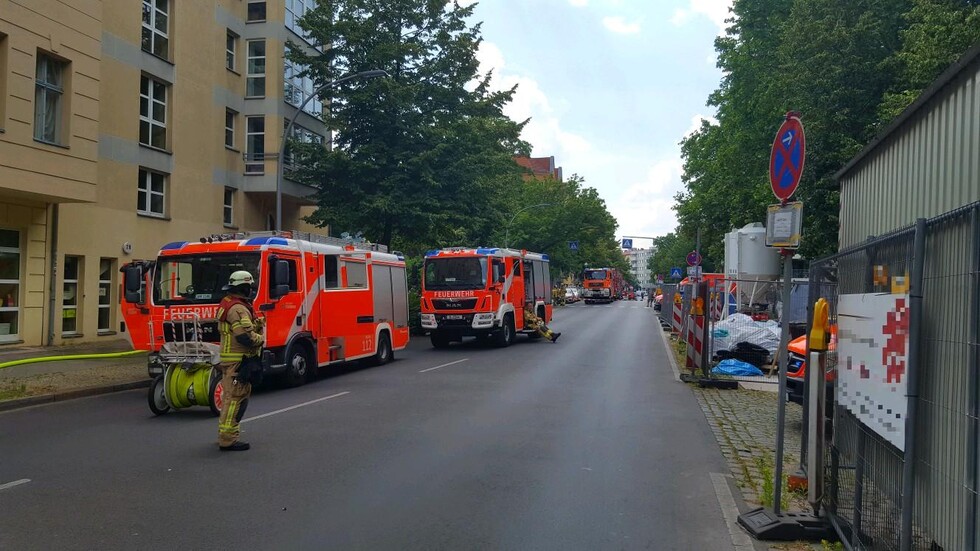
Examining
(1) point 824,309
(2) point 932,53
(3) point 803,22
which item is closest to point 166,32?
(3) point 803,22

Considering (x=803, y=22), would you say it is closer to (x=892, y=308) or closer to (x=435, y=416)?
(x=435, y=416)

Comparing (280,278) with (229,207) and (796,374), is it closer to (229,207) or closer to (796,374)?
(796,374)

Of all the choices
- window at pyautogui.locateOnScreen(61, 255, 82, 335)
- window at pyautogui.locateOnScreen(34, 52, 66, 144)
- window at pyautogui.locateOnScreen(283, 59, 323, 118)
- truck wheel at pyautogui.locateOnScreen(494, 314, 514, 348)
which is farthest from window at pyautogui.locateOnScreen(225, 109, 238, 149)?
truck wheel at pyautogui.locateOnScreen(494, 314, 514, 348)

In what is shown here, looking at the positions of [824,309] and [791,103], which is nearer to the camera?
[824,309]

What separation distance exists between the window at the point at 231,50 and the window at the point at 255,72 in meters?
0.60

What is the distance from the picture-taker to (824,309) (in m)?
5.40

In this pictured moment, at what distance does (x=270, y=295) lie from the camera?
12.1 metres

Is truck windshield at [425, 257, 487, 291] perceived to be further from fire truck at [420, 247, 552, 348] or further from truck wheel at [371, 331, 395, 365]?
truck wheel at [371, 331, 395, 365]

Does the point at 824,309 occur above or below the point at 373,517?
above

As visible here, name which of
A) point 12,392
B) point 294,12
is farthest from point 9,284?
point 294,12

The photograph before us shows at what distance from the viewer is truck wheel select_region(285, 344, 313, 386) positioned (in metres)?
13.0

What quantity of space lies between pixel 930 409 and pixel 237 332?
6.35 metres

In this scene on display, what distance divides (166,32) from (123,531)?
2251 cm

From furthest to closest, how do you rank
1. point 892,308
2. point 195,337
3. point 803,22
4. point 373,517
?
1. point 803,22
2. point 195,337
3. point 373,517
4. point 892,308
